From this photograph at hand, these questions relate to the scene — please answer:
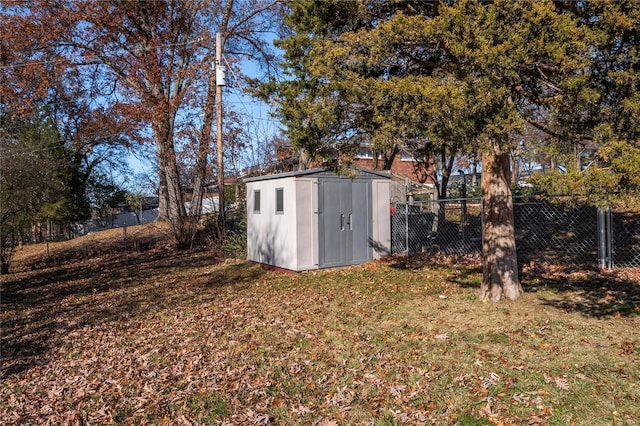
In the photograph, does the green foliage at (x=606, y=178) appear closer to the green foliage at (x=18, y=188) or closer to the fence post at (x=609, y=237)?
the fence post at (x=609, y=237)

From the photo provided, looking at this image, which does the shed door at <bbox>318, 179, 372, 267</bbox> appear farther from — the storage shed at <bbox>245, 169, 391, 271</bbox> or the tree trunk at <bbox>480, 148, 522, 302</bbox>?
the tree trunk at <bbox>480, 148, 522, 302</bbox>

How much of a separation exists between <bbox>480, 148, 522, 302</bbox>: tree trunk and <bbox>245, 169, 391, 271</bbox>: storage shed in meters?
3.91

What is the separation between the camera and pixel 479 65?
4.57 m

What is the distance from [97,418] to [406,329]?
11.3 feet

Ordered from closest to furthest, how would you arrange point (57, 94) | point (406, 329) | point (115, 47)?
point (406, 329) → point (115, 47) → point (57, 94)

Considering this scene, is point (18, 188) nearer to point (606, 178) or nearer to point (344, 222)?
point (344, 222)

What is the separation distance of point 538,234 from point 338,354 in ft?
28.7

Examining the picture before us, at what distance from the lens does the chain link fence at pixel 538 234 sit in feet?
32.2

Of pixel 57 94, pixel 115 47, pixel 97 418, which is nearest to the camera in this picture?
pixel 97 418

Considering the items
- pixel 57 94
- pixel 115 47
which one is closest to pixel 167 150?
pixel 115 47

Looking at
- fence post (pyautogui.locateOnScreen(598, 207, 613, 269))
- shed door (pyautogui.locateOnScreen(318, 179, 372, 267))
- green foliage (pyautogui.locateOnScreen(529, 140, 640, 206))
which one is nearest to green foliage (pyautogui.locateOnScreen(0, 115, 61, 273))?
shed door (pyautogui.locateOnScreen(318, 179, 372, 267))

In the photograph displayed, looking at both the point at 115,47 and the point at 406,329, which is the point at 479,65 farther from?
the point at 115,47

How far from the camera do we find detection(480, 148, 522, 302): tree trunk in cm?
650

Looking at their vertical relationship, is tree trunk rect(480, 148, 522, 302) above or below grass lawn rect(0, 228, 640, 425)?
above
